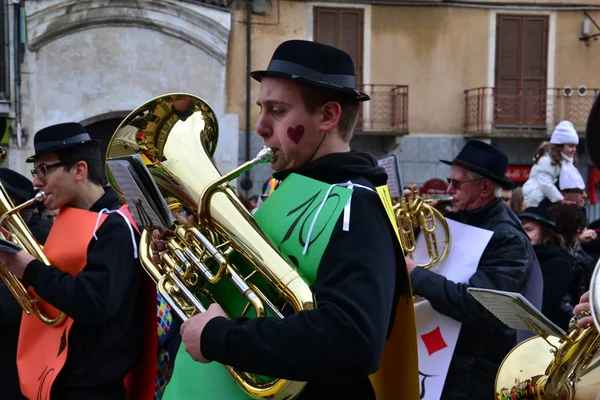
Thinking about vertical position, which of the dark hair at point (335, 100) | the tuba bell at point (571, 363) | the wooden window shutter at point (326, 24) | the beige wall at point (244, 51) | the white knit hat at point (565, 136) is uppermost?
the wooden window shutter at point (326, 24)

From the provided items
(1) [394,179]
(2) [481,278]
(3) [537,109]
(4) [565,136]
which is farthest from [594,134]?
(3) [537,109]

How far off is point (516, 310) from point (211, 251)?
0.97 meters

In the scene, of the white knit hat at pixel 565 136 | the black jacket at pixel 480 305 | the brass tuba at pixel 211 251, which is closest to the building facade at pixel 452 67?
the white knit hat at pixel 565 136

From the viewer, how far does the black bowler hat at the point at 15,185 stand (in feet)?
17.3

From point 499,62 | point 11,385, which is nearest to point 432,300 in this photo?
point 11,385

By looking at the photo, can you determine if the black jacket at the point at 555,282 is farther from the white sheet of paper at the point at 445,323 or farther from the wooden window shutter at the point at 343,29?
the wooden window shutter at the point at 343,29

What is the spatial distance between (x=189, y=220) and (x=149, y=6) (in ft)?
46.6

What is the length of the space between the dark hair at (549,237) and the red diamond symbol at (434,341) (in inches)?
49.4

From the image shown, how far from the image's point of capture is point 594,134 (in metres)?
2.08

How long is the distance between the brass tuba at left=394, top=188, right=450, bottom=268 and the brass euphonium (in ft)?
6.18

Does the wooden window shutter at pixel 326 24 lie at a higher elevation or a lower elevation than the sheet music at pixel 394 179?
higher

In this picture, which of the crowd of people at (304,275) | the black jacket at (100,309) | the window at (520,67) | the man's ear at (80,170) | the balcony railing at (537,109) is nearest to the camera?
the crowd of people at (304,275)

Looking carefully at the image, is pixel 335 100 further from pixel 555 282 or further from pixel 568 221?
pixel 568 221

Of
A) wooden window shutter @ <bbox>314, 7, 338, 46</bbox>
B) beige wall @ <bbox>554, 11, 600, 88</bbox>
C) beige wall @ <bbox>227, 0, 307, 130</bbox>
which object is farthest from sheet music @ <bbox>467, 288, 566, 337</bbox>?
beige wall @ <bbox>554, 11, 600, 88</bbox>
